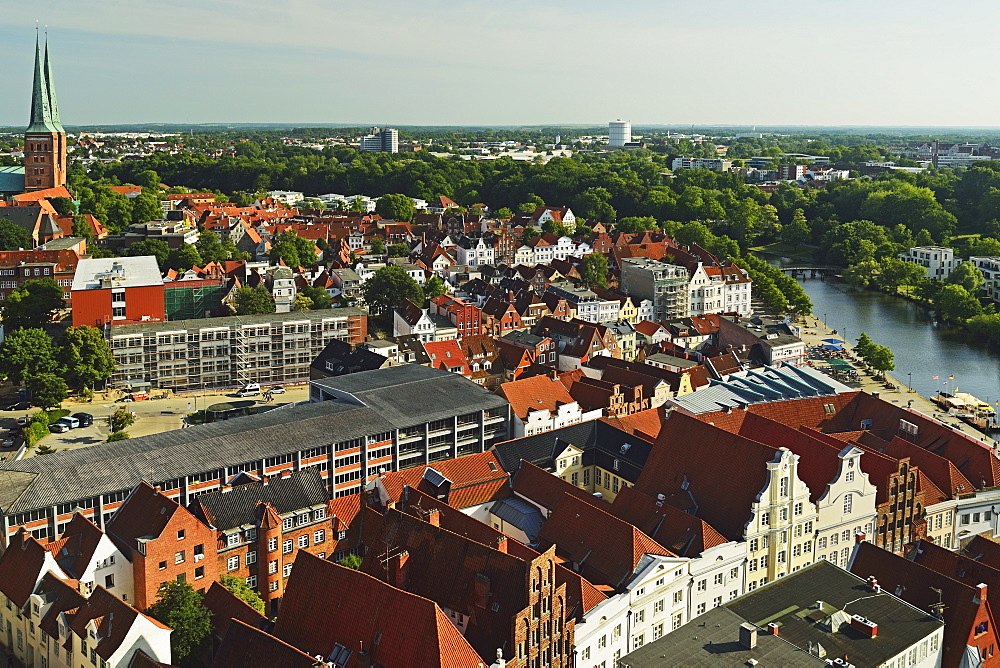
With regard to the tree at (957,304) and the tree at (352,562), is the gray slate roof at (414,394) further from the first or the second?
the tree at (957,304)

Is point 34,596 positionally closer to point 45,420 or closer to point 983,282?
point 45,420

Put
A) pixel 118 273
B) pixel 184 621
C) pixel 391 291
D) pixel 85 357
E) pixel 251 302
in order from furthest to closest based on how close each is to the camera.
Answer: pixel 391 291, pixel 251 302, pixel 118 273, pixel 85 357, pixel 184 621

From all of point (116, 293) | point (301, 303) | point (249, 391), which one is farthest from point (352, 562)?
point (301, 303)

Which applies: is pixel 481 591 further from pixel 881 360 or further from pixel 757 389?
pixel 881 360

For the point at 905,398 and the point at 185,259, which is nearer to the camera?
the point at 905,398

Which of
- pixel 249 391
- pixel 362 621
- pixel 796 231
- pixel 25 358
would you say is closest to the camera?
pixel 362 621

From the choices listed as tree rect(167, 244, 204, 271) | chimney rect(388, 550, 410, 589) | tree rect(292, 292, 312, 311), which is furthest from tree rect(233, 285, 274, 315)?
chimney rect(388, 550, 410, 589)

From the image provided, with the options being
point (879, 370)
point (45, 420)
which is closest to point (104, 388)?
point (45, 420)
